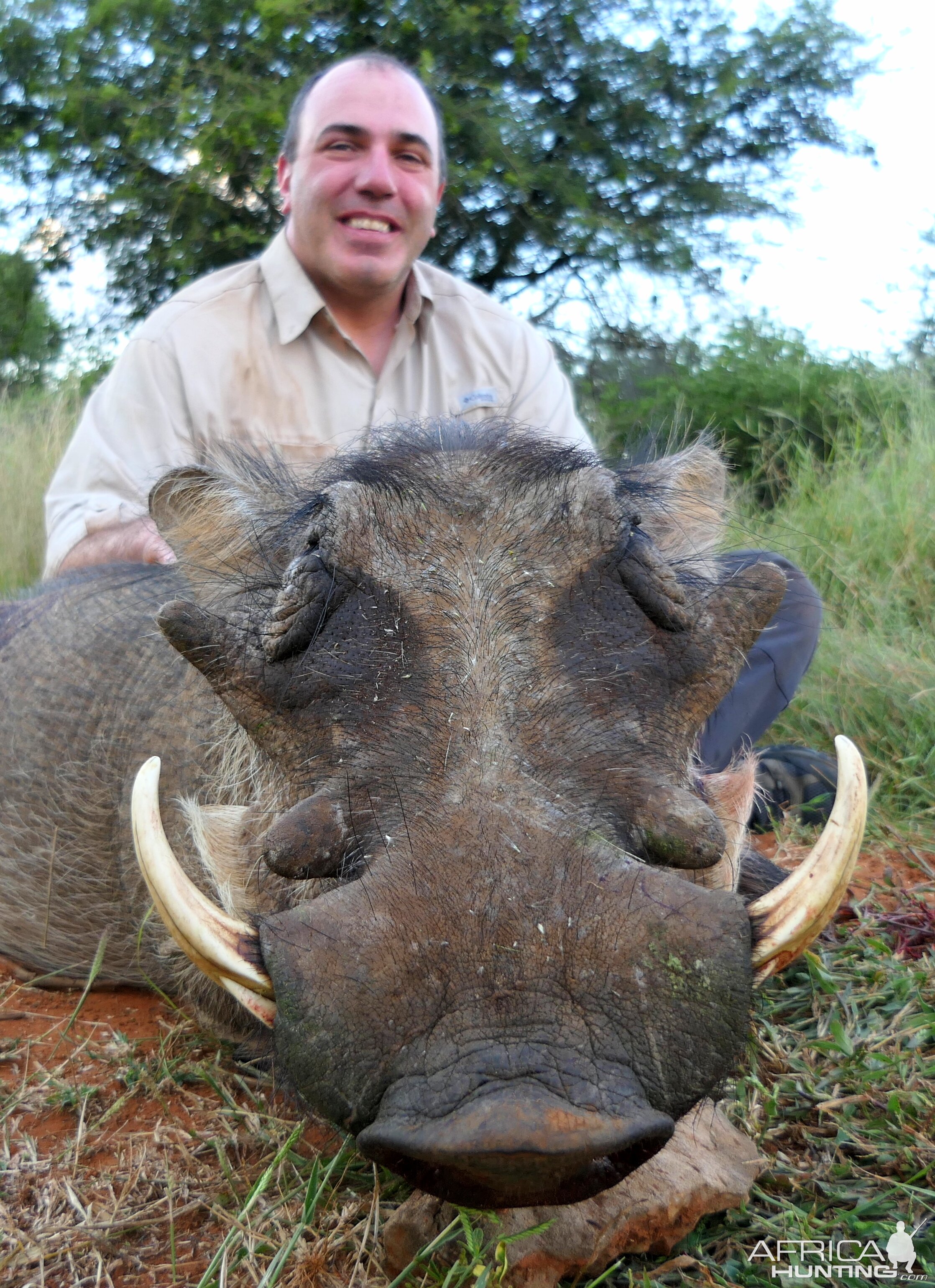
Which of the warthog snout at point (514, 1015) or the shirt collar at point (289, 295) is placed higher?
the shirt collar at point (289, 295)

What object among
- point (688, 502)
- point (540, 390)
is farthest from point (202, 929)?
point (540, 390)

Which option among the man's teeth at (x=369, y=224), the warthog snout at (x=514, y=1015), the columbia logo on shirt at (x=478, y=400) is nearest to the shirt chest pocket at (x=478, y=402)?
the columbia logo on shirt at (x=478, y=400)

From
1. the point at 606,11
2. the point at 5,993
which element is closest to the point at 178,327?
the point at 5,993

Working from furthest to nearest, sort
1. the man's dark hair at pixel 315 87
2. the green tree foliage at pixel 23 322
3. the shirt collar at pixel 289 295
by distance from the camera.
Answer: the green tree foliage at pixel 23 322, the man's dark hair at pixel 315 87, the shirt collar at pixel 289 295

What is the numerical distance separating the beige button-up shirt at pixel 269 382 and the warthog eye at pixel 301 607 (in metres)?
1.70

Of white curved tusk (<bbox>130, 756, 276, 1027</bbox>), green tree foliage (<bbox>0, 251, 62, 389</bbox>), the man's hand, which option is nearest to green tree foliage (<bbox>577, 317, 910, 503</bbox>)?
the man's hand

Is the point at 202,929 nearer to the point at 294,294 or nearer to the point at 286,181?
the point at 294,294

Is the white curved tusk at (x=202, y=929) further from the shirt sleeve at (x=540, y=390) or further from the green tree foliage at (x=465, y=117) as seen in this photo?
the green tree foliage at (x=465, y=117)

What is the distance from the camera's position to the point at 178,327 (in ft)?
12.4

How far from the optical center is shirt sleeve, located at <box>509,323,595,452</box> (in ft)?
13.9

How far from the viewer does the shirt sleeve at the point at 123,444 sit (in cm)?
358

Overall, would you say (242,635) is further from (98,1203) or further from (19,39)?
(19,39)

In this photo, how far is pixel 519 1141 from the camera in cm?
109
